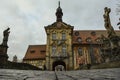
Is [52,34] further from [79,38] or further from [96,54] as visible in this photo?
[96,54]

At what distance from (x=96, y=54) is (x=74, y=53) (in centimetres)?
456

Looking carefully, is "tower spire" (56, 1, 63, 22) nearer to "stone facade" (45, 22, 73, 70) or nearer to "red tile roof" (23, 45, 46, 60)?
"stone facade" (45, 22, 73, 70)

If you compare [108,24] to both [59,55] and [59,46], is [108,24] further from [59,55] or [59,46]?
[59,46]

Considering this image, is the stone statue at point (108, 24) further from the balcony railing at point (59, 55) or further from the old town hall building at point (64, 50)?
the balcony railing at point (59, 55)

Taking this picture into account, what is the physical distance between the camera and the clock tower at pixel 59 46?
42.4m

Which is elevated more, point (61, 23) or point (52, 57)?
point (61, 23)

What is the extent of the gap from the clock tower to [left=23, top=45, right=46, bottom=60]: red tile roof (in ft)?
14.8

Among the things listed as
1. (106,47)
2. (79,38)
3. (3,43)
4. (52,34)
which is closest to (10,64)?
(3,43)

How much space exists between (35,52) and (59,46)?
7584mm

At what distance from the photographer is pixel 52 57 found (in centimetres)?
4256

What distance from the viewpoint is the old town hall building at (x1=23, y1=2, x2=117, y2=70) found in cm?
4256

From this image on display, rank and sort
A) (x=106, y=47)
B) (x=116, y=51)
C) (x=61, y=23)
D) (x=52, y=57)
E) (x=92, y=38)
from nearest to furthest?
1. (x=116, y=51)
2. (x=106, y=47)
3. (x=52, y=57)
4. (x=61, y=23)
5. (x=92, y=38)

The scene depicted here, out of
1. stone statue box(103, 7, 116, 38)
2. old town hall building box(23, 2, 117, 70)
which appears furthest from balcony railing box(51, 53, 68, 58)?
stone statue box(103, 7, 116, 38)

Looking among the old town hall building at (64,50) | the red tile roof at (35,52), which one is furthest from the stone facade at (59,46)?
the red tile roof at (35,52)
